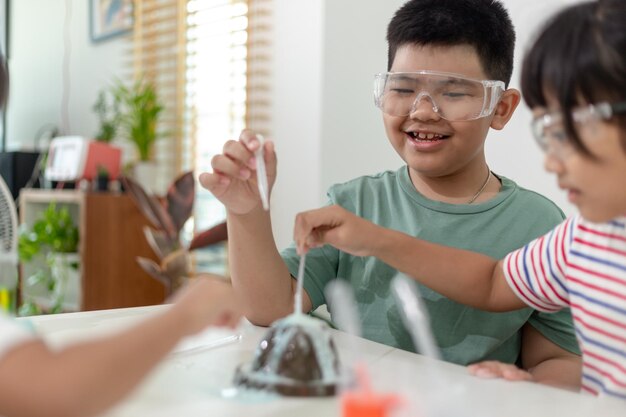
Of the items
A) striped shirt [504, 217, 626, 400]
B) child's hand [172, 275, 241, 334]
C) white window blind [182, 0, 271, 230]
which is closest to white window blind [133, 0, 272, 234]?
white window blind [182, 0, 271, 230]

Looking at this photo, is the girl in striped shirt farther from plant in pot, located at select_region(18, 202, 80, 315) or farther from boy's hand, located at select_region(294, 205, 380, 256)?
plant in pot, located at select_region(18, 202, 80, 315)

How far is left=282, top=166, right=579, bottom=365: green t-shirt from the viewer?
1205mm

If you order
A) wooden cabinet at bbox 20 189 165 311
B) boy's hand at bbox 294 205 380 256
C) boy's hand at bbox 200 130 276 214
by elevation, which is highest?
boy's hand at bbox 200 130 276 214

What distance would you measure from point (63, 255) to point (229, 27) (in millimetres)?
1431

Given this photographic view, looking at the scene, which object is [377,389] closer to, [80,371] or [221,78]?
[80,371]

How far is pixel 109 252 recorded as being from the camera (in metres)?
3.21

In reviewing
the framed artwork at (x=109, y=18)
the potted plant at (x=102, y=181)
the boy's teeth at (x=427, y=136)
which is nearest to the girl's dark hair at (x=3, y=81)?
the boy's teeth at (x=427, y=136)

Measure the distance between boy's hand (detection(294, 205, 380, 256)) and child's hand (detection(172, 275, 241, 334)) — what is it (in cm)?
43

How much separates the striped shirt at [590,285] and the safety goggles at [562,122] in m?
0.21

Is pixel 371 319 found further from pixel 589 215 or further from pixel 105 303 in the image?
pixel 105 303

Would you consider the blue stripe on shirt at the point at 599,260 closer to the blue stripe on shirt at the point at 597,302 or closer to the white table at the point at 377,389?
the blue stripe on shirt at the point at 597,302

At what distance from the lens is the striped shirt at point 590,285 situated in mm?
906

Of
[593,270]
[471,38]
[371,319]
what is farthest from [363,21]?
[593,270]

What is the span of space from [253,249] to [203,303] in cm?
61
